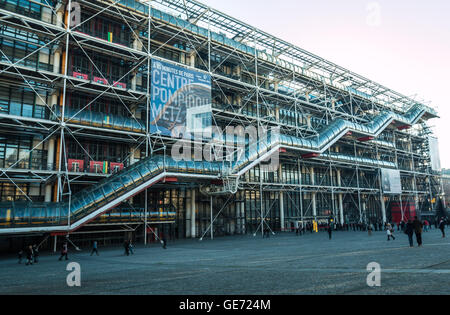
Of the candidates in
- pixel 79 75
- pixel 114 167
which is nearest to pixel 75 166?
pixel 114 167

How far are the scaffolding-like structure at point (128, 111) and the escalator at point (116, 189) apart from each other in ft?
0.60

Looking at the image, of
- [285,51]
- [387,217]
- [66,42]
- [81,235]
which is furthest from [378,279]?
[387,217]

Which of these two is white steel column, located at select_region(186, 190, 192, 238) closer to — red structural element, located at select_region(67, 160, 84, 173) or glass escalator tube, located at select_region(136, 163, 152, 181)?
glass escalator tube, located at select_region(136, 163, 152, 181)

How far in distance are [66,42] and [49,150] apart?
6.78 metres

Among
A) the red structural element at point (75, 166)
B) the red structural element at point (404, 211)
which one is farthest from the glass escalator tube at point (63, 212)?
the red structural element at point (404, 211)

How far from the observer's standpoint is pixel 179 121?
81.7ft

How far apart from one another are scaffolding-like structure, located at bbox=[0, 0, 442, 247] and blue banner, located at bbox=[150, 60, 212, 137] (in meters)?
0.71

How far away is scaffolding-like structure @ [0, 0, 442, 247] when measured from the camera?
20.2 meters

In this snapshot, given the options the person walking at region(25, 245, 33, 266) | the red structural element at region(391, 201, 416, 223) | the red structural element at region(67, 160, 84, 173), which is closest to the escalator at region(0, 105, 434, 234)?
the red structural element at region(67, 160, 84, 173)

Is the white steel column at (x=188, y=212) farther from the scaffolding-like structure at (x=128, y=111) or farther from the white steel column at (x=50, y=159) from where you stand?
the white steel column at (x=50, y=159)

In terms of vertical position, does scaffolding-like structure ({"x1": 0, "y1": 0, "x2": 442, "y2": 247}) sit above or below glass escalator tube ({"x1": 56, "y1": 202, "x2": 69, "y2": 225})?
above

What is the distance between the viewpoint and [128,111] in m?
24.9

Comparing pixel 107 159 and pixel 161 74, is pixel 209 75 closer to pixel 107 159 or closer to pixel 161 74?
pixel 161 74

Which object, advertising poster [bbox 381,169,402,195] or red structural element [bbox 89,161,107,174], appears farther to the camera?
advertising poster [bbox 381,169,402,195]
